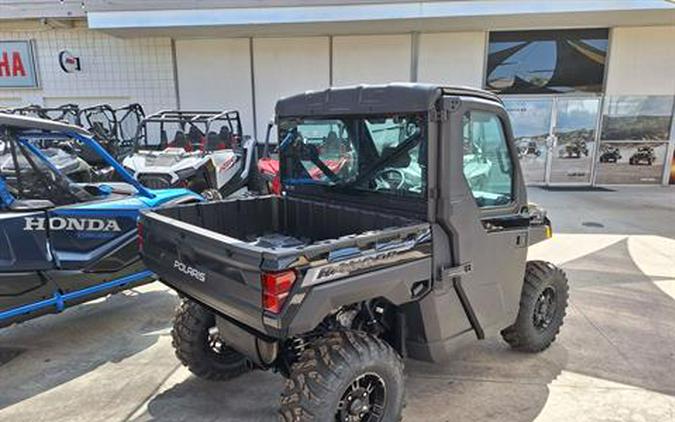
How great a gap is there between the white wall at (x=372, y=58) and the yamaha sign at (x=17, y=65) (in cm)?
809

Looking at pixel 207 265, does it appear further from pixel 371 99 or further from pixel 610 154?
pixel 610 154

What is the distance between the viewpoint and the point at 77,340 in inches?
148

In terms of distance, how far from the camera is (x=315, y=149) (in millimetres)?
3164

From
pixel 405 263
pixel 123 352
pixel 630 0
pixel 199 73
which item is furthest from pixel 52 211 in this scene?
pixel 630 0

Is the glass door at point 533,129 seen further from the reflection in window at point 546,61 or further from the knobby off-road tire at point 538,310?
the knobby off-road tire at point 538,310

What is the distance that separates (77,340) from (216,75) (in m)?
9.32

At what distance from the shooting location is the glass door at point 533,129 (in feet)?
37.6

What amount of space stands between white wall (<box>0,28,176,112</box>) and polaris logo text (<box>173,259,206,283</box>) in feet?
34.7

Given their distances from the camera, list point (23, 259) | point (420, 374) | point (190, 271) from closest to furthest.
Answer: point (190, 271)
point (420, 374)
point (23, 259)

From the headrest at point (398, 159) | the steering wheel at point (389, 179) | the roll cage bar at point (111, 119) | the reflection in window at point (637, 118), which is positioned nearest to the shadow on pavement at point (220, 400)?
the steering wheel at point (389, 179)

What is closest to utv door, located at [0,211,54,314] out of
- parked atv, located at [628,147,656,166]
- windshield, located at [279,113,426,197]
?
windshield, located at [279,113,426,197]

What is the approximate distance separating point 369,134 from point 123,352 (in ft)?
8.39

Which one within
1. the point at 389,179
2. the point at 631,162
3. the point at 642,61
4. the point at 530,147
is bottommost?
the point at 631,162

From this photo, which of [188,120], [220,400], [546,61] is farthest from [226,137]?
[546,61]
